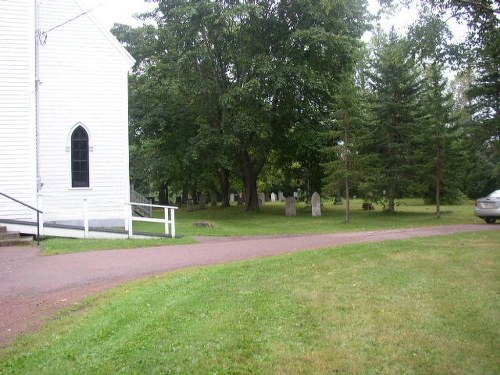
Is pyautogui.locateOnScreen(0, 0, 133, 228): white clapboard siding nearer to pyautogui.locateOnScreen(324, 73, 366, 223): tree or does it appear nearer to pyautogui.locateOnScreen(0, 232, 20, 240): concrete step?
pyautogui.locateOnScreen(0, 232, 20, 240): concrete step

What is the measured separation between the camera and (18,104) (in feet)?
53.6

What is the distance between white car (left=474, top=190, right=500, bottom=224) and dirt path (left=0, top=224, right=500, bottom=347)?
8520 mm

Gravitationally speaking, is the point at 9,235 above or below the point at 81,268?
above

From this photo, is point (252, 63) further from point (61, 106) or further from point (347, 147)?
point (61, 106)

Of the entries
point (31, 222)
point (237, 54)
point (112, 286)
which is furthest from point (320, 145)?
point (112, 286)

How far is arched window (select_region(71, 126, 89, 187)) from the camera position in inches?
721

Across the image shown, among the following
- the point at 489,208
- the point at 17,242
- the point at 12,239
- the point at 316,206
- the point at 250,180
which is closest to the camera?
the point at 17,242

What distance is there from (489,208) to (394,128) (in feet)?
25.7

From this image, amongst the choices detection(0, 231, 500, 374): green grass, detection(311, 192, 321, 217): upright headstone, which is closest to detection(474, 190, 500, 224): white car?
detection(311, 192, 321, 217): upright headstone

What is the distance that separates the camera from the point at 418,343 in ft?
16.8

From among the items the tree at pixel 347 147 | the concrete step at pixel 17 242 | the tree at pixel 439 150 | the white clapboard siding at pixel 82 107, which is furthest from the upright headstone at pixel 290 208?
the concrete step at pixel 17 242

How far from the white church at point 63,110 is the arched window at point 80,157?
34 millimetres

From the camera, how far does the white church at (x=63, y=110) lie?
1627cm

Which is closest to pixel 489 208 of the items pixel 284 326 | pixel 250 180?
pixel 250 180
